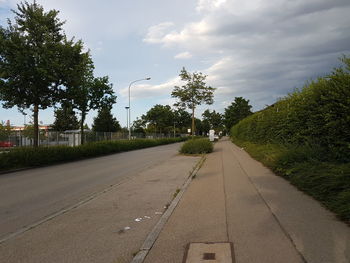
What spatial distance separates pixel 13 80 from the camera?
20594 mm

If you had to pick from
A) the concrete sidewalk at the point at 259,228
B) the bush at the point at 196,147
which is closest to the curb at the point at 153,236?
the concrete sidewalk at the point at 259,228

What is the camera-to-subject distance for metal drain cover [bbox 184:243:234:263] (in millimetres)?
4336

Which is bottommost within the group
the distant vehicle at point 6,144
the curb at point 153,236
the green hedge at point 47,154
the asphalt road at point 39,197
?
the asphalt road at point 39,197

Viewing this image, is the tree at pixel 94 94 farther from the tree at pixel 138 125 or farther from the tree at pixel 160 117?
the tree at pixel 138 125

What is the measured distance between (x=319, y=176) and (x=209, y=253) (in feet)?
14.7

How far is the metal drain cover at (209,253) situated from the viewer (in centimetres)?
434

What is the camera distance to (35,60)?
826 inches

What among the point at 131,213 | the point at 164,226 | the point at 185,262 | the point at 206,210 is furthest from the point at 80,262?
the point at 206,210

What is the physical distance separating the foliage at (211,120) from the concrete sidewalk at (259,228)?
117888 millimetres

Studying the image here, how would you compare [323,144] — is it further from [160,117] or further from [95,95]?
[160,117]

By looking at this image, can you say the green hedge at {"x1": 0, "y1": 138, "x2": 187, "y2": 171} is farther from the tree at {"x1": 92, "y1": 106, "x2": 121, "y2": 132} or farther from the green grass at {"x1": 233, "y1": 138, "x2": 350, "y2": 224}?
the tree at {"x1": 92, "y1": 106, "x2": 121, "y2": 132}

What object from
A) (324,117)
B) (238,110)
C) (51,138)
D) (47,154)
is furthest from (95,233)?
(238,110)

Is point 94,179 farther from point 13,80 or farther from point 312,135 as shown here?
point 13,80

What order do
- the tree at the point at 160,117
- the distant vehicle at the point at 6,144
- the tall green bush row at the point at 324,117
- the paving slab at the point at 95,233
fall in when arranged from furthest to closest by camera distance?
the tree at the point at 160,117, the distant vehicle at the point at 6,144, the tall green bush row at the point at 324,117, the paving slab at the point at 95,233
